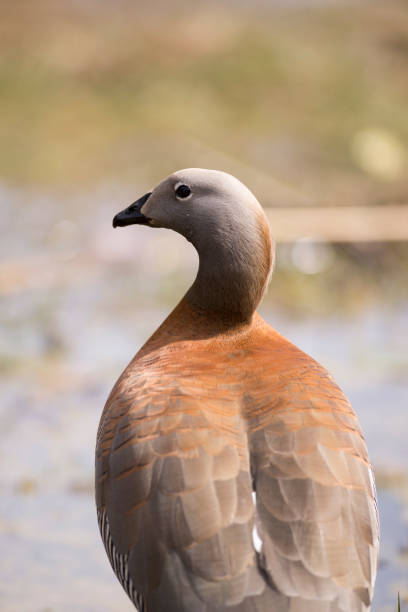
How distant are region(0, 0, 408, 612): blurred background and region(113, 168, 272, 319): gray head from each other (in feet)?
4.15

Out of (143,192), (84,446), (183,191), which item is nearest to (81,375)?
(84,446)

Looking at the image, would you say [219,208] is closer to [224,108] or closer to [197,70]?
[224,108]

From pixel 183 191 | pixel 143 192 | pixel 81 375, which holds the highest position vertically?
pixel 143 192

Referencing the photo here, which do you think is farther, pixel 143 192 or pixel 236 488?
pixel 143 192

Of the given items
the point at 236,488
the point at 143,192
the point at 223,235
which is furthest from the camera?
the point at 143,192

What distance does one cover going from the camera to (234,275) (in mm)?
2820

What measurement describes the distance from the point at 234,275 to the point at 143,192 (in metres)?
5.12

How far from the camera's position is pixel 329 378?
Result: 106 inches

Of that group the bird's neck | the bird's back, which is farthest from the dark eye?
the bird's back

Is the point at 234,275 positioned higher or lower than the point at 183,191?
lower

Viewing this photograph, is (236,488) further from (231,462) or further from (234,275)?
(234,275)

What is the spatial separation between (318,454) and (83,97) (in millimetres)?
7572

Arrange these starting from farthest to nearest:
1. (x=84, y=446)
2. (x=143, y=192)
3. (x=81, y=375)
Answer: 1. (x=143, y=192)
2. (x=81, y=375)
3. (x=84, y=446)

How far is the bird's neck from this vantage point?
2801 millimetres
